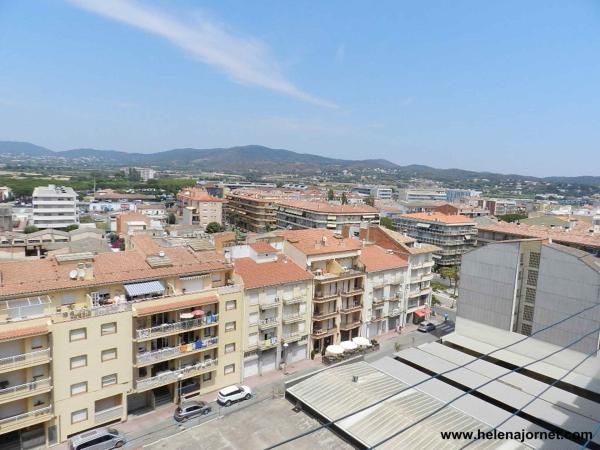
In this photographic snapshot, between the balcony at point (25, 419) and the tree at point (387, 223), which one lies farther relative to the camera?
the tree at point (387, 223)

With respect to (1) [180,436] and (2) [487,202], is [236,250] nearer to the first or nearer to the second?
(1) [180,436]

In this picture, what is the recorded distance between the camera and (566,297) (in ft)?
113

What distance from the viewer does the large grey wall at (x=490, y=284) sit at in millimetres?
37875

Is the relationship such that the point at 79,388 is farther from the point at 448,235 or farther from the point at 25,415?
the point at 448,235

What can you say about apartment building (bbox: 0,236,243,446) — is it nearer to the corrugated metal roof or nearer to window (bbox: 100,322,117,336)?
window (bbox: 100,322,117,336)

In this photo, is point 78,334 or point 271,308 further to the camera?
point 271,308

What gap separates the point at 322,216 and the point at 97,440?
251ft

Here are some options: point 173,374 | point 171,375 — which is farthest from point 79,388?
point 173,374

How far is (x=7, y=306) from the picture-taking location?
80.1ft

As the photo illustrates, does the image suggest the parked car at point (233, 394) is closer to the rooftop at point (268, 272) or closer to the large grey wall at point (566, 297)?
the rooftop at point (268, 272)

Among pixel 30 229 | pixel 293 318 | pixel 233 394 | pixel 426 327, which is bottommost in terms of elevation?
pixel 426 327

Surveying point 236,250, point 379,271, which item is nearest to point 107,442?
point 236,250

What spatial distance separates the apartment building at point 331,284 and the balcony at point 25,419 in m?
21.8

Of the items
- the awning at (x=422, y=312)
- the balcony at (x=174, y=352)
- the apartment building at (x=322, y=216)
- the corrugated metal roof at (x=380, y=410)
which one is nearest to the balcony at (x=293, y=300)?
the balcony at (x=174, y=352)
